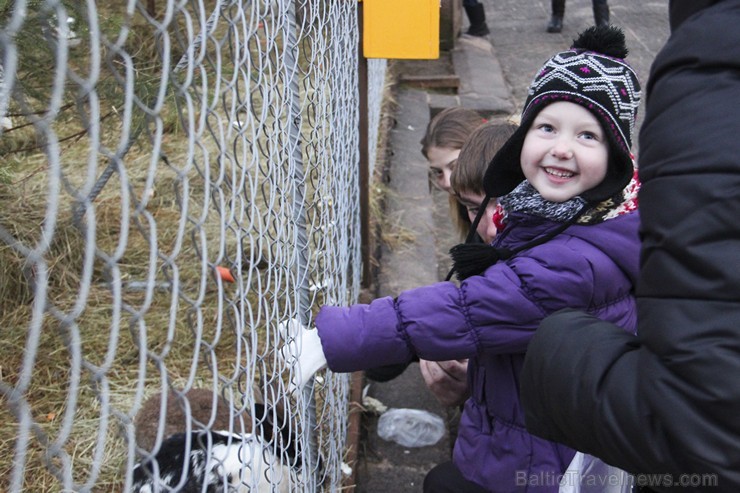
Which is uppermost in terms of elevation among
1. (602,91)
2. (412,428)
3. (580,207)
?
(602,91)

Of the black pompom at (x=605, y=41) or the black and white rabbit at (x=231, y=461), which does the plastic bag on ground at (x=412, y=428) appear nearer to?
the black and white rabbit at (x=231, y=461)

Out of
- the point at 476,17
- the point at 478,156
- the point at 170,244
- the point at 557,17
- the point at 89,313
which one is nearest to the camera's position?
the point at 478,156

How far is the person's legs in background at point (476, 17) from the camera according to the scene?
8.15 m

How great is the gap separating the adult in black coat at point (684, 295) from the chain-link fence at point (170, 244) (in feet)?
1.85

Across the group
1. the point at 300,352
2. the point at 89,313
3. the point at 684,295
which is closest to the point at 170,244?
the point at 89,313

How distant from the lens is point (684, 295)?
888mm

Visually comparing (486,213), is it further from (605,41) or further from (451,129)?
(605,41)

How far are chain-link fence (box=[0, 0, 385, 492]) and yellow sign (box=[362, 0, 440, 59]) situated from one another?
8 cm

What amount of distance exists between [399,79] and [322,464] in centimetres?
514

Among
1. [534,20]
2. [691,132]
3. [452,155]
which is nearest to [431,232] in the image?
[452,155]

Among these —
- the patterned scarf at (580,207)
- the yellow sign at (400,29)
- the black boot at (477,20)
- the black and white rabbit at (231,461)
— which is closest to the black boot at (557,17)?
the black boot at (477,20)

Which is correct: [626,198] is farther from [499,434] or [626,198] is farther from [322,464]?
[322,464]

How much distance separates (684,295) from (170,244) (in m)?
3.20

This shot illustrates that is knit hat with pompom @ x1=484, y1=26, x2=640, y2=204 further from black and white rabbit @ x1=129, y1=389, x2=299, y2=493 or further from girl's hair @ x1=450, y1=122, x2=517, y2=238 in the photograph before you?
black and white rabbit @ x1=129, y1=389, x2=299, y2=493
